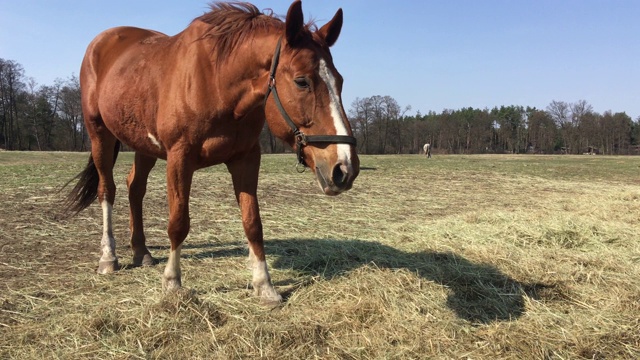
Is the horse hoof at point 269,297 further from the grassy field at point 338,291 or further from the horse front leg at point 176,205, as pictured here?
the horse front leg at point 176,205

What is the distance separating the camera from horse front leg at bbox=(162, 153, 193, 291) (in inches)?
135

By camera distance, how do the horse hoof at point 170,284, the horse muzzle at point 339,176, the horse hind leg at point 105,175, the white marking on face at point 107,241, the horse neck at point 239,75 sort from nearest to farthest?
the horse muzzle at point 339,176
the horse neck at point 239,75
the horse hoof at point 170,284
the white marking on face at point 107,241
the horse hind leg at point 105,175

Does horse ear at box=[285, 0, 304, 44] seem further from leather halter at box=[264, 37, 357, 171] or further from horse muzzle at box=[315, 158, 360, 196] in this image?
horse muzzle at box=[315, 158, 360, 196]

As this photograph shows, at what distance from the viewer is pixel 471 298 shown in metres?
3.58

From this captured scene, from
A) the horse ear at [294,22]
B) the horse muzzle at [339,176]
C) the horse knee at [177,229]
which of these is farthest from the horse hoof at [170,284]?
the horse ear at [294,22]

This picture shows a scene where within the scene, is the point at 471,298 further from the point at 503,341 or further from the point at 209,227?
the point at 209,227

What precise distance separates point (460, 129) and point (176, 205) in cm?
9723

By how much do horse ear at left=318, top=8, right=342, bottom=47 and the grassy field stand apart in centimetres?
202

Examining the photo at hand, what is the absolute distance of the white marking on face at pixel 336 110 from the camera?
266cm

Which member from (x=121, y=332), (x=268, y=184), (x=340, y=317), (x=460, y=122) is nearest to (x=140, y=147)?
(x=121, y=332)

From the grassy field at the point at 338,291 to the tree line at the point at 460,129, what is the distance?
54.1m

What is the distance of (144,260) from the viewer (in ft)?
15.1

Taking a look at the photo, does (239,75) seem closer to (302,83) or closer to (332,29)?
(302,83)

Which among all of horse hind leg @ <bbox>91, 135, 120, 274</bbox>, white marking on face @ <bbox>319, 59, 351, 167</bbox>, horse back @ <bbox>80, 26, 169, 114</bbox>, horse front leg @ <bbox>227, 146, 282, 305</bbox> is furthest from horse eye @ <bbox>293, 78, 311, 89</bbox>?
horse hind leg @ <bbox>91, 135, 120, 274</bbox>
